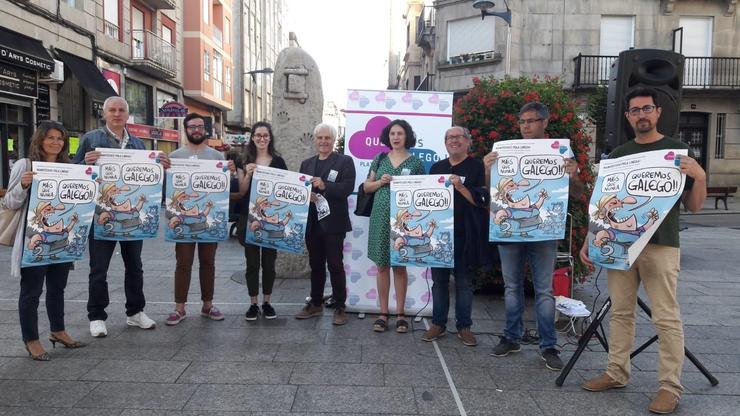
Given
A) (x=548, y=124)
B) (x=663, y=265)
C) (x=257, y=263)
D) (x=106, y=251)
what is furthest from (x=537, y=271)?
(x=106, y=251)

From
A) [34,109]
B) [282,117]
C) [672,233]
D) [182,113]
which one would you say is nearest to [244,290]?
[282,117]

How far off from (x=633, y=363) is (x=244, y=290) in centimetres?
443

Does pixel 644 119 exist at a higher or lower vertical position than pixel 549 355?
higher

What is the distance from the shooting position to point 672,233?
341cm

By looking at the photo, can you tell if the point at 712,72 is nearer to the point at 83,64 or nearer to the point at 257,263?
the point at 257,263

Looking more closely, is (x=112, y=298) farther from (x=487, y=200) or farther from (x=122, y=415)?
(x=487, y=200)

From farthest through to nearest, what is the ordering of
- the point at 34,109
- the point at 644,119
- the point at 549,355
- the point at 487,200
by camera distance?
the point at 34,109, the point at 487,200, the point at 549,355, the point at 644,119

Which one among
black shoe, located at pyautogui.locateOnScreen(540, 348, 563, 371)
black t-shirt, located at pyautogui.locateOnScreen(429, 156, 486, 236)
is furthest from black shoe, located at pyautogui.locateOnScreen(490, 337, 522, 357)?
black t-shirt, located at pyautogui.locateOnScreen(429, 156, 486, 236)

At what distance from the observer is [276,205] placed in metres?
5.05

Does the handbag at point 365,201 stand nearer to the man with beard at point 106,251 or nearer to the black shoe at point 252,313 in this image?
the black shoe at point 252,313

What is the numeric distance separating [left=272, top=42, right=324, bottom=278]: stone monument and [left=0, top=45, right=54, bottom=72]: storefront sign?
29.2 feet

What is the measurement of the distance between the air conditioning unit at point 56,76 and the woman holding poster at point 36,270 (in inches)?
484

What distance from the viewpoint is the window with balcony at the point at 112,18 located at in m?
18.6

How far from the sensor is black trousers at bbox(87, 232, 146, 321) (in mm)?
4703
